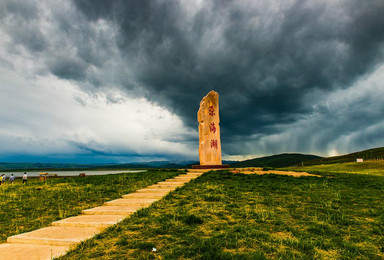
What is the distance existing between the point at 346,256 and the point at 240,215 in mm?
2749

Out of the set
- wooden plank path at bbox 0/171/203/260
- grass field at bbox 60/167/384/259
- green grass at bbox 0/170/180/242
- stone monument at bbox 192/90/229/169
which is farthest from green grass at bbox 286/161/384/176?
wooden plank path at bbox 0/171/203/260

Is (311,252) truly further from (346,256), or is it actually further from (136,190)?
(136,190)

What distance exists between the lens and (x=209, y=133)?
20703 mm

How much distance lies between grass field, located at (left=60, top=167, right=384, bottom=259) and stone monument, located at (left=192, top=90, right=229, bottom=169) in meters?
12.5

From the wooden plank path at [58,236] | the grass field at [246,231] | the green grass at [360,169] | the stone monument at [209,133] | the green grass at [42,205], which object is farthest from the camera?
the green grass at [360,169]

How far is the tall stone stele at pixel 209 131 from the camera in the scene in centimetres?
2048

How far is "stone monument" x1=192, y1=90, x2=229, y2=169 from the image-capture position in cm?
2047

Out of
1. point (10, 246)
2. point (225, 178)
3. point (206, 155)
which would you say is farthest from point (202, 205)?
point (206, 155)

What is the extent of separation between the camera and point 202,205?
715 cm

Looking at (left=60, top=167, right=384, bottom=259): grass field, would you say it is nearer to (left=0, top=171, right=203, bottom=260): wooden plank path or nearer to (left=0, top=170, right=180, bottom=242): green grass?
(left=0, top=171, right=203, bottom=260): wooden plank path

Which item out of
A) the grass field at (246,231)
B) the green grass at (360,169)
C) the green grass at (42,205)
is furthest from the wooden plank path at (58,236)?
the green grass at (360,169)

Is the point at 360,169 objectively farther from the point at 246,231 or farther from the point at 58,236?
the point at 58,236

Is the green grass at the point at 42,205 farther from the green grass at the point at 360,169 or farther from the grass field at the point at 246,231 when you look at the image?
the green grass at the point at 360,169

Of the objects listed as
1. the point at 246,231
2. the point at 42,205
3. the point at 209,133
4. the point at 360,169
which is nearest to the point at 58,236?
the point at 246,231
